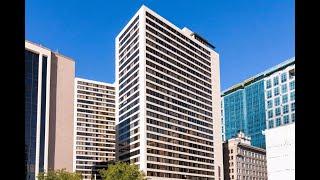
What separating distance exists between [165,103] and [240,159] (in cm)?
4839

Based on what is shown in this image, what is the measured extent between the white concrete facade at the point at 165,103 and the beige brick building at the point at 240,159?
7.80m

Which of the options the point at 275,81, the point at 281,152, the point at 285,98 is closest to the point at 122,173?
the point at 281,152

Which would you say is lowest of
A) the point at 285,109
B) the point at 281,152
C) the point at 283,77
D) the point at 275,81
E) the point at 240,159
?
the point at 240,159

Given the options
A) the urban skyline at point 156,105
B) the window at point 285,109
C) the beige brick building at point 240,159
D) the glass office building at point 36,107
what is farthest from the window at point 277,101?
the glass office building at point 36,107

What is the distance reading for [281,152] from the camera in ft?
268

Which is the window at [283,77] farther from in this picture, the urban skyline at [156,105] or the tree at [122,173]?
the tree at [122,173]

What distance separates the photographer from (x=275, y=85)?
625 ft

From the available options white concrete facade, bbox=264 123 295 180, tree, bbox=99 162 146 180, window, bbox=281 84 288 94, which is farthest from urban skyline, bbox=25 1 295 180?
white concrete facade, bbox=264 123 295 180

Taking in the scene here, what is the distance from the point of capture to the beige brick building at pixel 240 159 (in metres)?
181

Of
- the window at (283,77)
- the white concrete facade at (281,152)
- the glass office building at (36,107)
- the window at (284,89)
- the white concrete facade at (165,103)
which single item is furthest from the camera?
the window at (284,89)

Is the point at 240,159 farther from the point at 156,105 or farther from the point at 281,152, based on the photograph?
the point at 281,152

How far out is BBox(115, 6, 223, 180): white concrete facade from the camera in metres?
143

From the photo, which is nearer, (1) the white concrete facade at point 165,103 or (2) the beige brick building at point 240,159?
(1) the white concrete facade at point 165,103

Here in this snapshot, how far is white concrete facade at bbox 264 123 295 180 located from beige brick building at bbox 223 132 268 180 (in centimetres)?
9731
